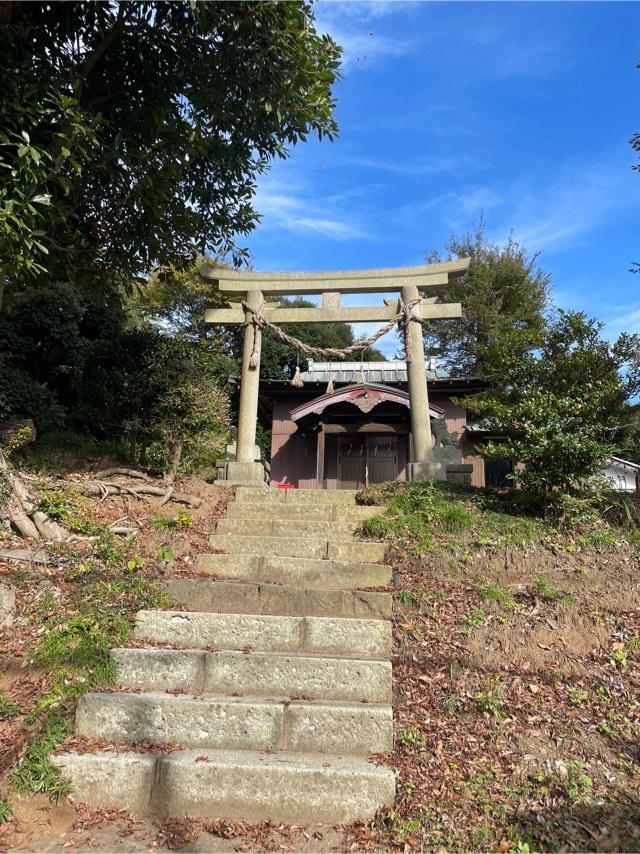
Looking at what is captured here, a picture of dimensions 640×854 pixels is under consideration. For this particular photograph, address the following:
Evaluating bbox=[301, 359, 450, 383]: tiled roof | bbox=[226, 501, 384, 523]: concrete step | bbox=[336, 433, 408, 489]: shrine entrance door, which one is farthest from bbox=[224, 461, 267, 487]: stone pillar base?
bbox=[301, 359, 450, 383]: tiled roof

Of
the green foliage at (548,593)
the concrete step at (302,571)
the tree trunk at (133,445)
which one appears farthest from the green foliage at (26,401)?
the green foliage at (548,593)

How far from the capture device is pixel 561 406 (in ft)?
23.4

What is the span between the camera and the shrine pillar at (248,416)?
948cm

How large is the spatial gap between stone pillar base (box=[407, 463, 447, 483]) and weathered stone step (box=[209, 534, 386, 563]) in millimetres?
3179

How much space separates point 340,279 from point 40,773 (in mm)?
8867

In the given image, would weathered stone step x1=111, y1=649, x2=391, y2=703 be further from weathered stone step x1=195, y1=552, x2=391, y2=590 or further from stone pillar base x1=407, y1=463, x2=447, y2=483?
stone pillar base x1=407, y1=463, x2=447, y2=483

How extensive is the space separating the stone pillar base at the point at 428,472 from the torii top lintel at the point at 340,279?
3466mm

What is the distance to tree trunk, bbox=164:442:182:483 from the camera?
7824 mm

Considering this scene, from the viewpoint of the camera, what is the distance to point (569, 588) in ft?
17.6

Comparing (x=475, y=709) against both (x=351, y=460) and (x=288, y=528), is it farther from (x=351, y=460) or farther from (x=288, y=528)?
(x=351, y=460)

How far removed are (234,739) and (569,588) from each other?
3614mm

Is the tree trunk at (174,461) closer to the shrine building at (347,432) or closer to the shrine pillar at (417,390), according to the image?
the shrine pillar at (417,390)

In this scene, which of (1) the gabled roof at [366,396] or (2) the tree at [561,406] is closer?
(2) the tree at [561,406]

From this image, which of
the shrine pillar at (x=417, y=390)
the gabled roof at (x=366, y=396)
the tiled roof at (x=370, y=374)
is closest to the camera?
the shrine pillar at (x=417, y=390)
